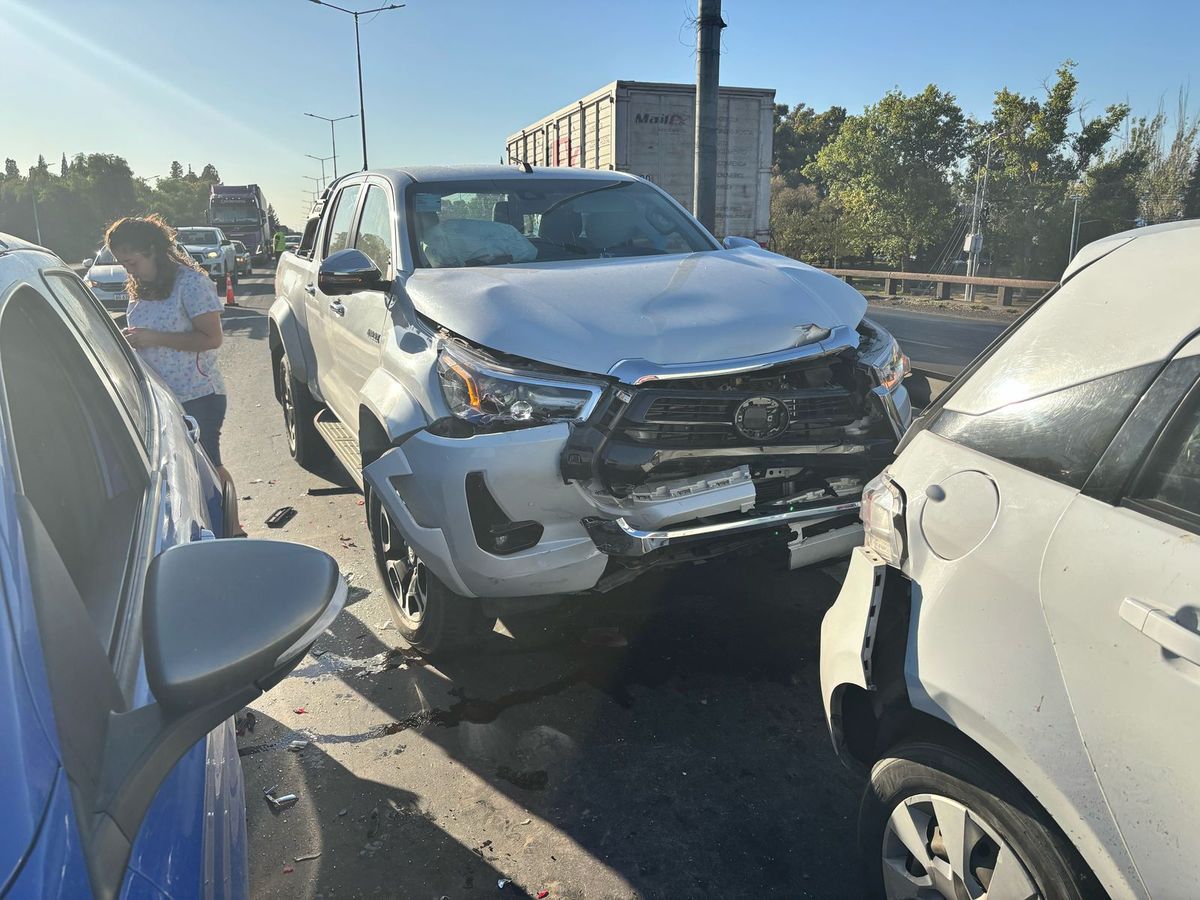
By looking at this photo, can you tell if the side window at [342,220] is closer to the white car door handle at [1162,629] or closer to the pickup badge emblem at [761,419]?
the pickup badge emblem at [761,419]

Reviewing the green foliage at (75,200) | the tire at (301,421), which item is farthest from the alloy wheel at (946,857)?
the green foliage at (75,200)

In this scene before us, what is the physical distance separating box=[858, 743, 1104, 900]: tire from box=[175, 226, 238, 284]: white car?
24.8 m

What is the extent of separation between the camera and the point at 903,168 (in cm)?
3816

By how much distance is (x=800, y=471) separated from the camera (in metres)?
3.34

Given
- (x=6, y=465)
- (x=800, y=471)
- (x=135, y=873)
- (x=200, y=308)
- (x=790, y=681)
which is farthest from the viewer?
(x=200, y=308)

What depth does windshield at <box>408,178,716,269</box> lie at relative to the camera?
4266 millimetres

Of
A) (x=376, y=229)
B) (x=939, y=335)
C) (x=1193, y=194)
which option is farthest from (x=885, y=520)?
(x=1193, y=194)

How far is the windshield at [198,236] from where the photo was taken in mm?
26625

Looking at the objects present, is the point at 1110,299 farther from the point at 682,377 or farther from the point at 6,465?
the point at 6,465

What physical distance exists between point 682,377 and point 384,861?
1873 mm

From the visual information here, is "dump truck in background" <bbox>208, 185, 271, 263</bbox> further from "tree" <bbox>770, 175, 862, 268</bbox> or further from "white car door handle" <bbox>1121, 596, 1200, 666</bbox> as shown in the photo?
"white car door handle" <bbox>1121, 596, 1200, 666</bbox>

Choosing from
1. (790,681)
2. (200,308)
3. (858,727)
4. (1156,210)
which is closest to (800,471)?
(790,681)

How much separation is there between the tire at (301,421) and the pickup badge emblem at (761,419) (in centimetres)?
395

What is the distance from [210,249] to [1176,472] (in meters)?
27.5
